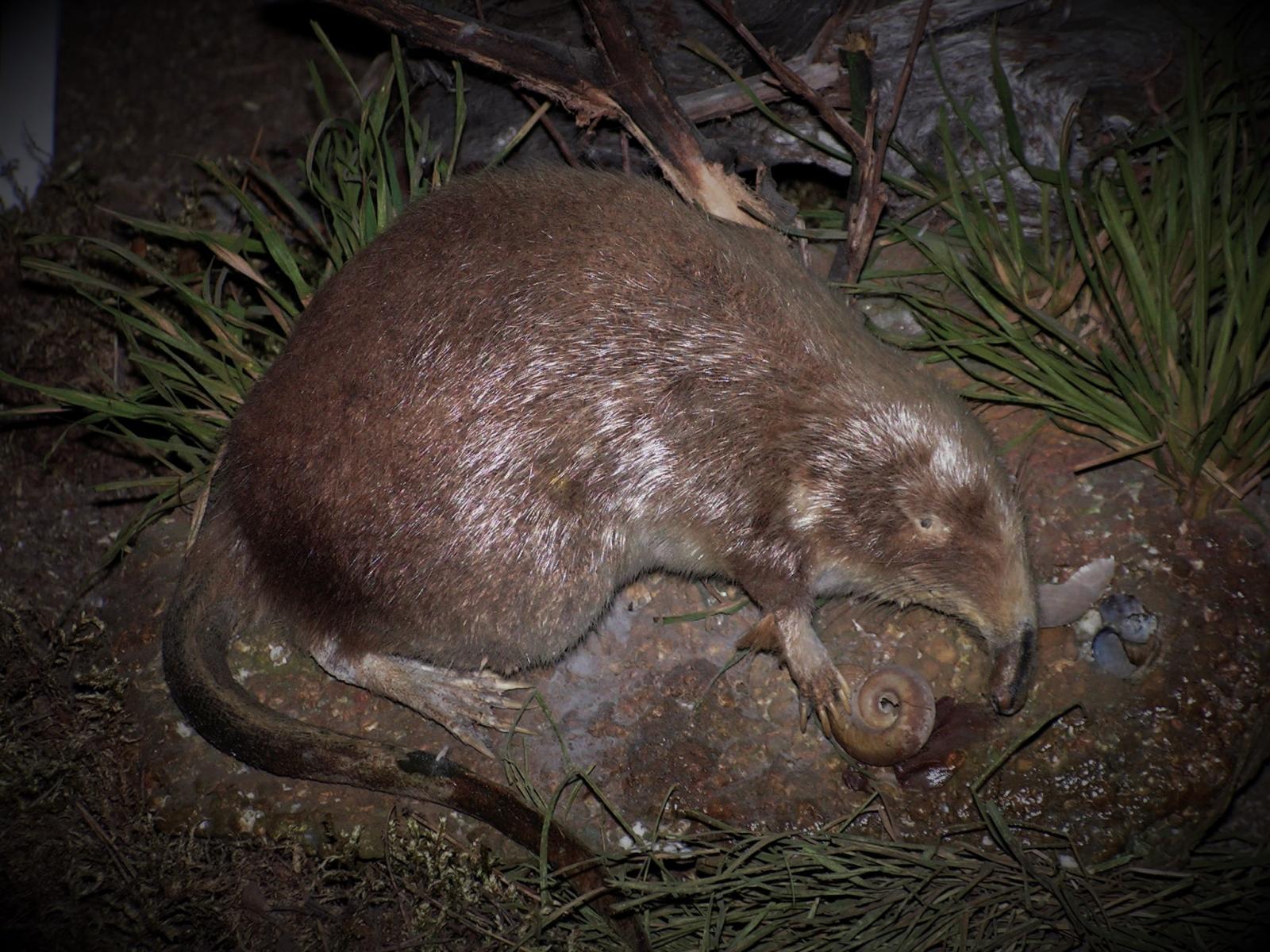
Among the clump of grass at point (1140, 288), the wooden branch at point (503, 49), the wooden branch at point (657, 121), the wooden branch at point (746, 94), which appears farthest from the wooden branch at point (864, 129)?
the wooden branch at point (503, 49)

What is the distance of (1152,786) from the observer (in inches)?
116

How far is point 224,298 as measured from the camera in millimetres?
4082

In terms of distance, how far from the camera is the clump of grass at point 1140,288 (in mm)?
3201

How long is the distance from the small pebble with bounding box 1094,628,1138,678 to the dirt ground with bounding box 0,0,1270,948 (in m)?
0.03

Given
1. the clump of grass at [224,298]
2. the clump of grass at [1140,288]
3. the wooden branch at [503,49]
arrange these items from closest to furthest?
the clump of grass at [1140,288], the wooden branch at [503,49], the clump of grass at [224,298]

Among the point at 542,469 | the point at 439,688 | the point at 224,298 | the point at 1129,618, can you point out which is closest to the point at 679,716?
the point at 439,688

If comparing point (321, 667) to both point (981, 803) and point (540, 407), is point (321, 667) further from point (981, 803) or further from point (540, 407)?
point (981, 803)

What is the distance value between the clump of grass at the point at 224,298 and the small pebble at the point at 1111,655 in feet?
9.52

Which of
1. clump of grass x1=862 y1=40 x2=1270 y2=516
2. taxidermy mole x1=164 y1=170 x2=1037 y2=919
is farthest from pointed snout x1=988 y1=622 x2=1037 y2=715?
clump of grass x1=862 y1=40 x2=1270 y2=516

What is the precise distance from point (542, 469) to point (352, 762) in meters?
1.05

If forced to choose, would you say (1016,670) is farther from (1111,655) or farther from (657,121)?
(657,121)

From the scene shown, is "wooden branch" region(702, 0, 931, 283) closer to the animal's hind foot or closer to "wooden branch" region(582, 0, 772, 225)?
"wooden branch" region(582, 0, 772, 225)

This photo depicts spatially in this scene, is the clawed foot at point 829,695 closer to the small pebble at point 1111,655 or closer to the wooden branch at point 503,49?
the small pebble at point 1111,655

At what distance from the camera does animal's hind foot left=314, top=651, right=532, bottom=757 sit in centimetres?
308
